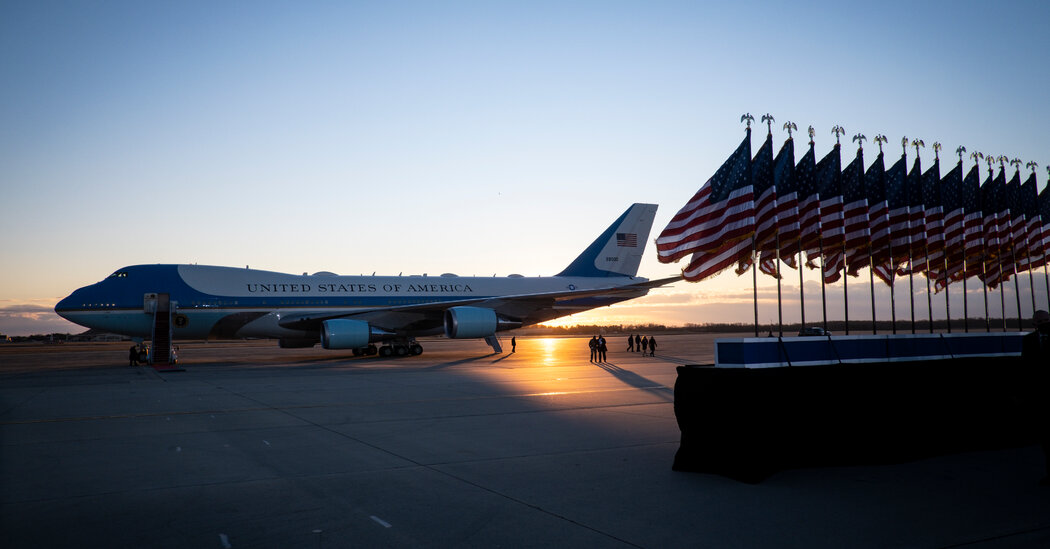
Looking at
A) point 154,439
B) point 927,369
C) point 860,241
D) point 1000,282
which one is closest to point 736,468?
point 927,369

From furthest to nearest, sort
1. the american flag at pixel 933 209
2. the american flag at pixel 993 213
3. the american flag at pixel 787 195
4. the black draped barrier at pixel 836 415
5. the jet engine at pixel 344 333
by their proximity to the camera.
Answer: the jet engine at pixel 344 333 → the american flag at pixel 993 213 → the american flag at pixel 933 209 → the american flag at pixel 787 195 → the black draped barrier at pixel 836 415

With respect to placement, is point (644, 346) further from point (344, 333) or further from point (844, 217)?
point (844, 217)

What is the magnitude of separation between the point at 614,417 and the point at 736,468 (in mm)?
4308

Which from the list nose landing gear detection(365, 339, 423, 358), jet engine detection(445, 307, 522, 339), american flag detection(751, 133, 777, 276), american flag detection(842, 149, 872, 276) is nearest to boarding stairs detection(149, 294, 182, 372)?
nose landing gear detection(365, 339, 423, 358)

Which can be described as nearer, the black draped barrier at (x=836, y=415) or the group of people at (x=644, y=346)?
the black draped barrier at (x=836, y=415)

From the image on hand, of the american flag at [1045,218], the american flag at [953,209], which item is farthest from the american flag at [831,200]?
the american flag at [1045,218]

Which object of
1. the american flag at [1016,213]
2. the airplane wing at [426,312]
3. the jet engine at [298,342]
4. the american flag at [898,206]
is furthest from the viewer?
the jet engine at [298,342]

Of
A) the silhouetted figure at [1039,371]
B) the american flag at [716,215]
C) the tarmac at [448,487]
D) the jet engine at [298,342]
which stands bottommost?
the tarmac at [448,487]

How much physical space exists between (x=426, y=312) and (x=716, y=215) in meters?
20.5

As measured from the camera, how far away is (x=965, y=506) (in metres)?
5.74

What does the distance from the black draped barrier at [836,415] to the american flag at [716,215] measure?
3460 millimetres

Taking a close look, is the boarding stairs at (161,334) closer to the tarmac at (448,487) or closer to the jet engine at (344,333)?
the jet engine at (344,333)

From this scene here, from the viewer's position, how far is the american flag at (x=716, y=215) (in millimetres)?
10914

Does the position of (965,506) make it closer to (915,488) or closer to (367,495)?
(915,488)
